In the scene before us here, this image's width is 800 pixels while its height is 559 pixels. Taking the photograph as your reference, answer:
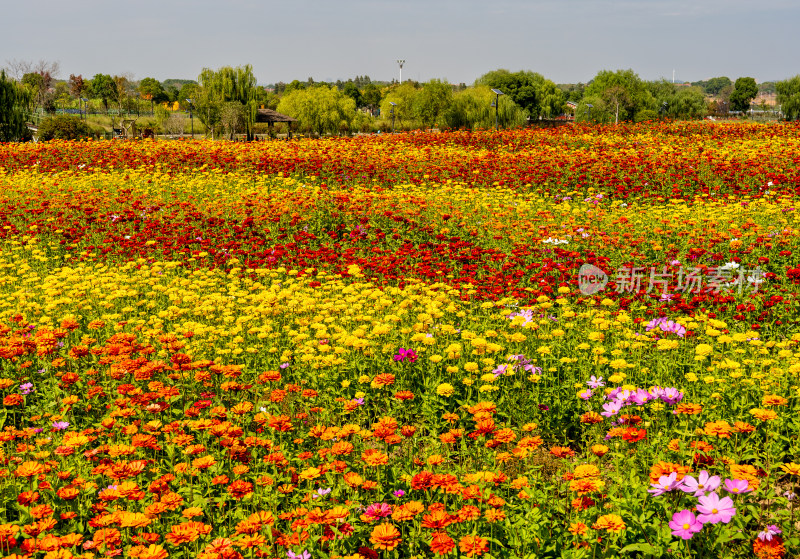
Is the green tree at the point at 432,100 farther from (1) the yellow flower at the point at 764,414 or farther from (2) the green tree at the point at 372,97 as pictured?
(2) the green tree at the point at 372,97

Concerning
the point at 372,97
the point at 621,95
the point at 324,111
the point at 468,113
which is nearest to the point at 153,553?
the point at 324,111

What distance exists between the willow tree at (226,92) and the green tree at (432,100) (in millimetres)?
11219

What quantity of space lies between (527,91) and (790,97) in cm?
3326

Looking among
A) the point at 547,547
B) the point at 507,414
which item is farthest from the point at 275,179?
the point at 547,547

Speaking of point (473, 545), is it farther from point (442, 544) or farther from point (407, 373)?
point (407, 373)

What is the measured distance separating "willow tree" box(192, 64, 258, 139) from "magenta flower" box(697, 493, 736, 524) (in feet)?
114

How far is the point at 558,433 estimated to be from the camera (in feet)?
14.2

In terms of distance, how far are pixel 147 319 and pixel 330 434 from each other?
348cm

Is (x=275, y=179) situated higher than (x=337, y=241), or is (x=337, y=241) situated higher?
(x=275, y=179)

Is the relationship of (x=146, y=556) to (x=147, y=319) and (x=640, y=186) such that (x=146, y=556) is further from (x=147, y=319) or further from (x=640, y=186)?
(x=640, y=186)

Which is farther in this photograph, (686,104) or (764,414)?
(686,104)

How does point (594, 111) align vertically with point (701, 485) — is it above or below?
above

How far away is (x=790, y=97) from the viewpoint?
77.8m

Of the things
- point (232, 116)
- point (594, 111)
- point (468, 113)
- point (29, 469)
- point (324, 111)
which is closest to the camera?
point (29, 469)
